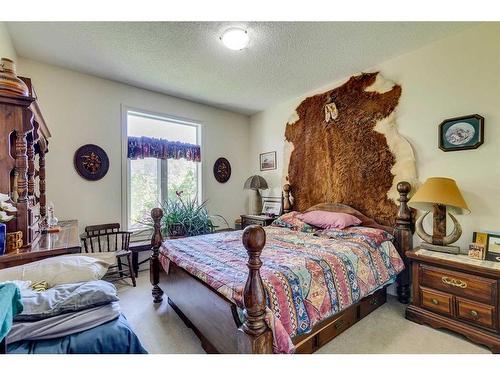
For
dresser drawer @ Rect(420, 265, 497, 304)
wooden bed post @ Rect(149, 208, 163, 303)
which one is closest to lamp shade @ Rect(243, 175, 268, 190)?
wooden bed post @ Rect(149, 208, 163, 303)

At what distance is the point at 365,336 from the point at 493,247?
1.29m

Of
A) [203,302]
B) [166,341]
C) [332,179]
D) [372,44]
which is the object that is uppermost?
[372,44]

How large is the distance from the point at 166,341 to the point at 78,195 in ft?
7.54

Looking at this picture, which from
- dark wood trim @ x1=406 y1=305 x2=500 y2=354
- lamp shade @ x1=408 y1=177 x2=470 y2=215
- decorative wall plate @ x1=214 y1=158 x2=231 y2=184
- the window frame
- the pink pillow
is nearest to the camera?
dark wood trim @ x1=406 y1=305 x2=500 y2=354

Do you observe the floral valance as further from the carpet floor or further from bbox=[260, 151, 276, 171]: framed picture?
the carpet floor

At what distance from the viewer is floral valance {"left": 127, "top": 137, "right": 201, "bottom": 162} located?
11.8ft

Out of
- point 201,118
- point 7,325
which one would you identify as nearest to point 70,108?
point 201,118

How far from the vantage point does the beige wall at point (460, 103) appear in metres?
2.17

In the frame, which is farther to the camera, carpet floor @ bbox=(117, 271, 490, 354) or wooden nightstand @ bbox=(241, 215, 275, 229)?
wooden nightstand @ bbox=(241, 215, 275, 229)

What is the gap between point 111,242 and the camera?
3330mm

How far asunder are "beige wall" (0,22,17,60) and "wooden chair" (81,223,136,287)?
2.00 m

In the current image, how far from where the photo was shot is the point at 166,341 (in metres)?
1.94

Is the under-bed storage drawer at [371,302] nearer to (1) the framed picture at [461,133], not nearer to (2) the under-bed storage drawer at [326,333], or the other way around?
(2) the under-bed storage drawer at [326,333]
